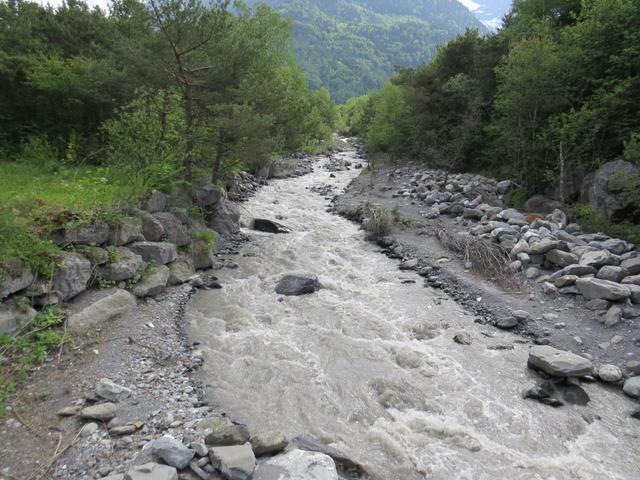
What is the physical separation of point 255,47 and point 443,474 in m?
18.1

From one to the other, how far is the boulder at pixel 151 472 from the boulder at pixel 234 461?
22.6 inches

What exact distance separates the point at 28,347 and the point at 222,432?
14.3 ft

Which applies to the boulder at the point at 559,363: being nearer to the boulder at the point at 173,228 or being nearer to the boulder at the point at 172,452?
the boulder at the point at 172,452

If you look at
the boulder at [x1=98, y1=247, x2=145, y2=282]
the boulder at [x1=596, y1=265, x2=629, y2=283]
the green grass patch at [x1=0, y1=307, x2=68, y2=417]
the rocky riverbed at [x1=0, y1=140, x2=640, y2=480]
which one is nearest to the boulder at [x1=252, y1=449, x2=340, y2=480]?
the rocky riverbed at [x1=0, y1=140, x2=640, y2=480]

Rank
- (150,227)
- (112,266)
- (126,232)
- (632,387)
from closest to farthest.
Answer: (632,387) < (112,266) < (126,232) < (150,227)

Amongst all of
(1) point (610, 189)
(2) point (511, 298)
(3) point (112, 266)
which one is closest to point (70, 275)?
(3) point (112, 266)

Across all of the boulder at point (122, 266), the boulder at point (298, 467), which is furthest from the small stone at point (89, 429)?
the boulder at point (122, 266)

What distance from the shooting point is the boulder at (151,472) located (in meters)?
5.00

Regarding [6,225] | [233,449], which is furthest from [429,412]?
[6,225]

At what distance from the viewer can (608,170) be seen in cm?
1611

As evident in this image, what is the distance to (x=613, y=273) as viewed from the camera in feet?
38.0

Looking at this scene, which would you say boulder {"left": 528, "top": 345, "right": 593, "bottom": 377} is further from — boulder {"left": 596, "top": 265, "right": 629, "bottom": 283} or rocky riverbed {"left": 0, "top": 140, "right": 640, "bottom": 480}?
boulder {"left": 596, "top": 265, "right": 629, "bottom": 283}

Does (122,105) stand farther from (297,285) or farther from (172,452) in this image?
(172,452)

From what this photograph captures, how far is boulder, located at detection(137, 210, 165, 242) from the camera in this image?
40.3 ft
